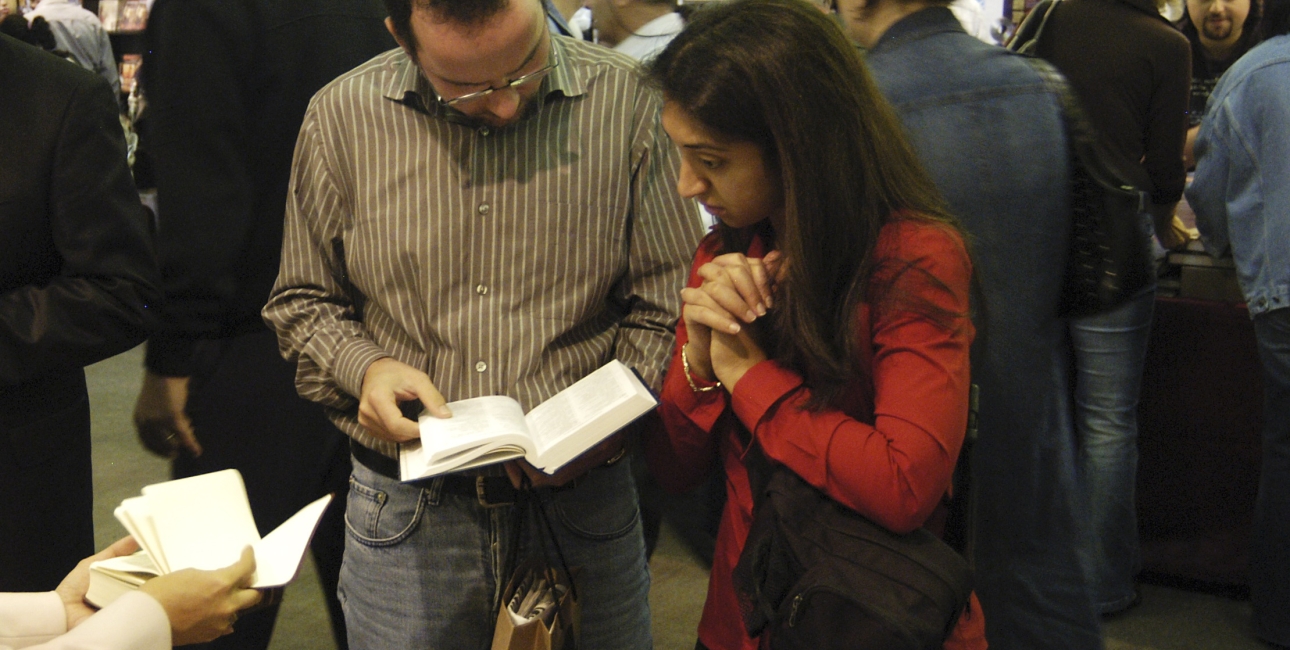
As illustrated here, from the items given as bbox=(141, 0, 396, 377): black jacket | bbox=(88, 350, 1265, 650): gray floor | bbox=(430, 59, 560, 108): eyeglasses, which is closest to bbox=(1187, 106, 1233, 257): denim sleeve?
bbox=(88, 350, 1265, 650): gray floor

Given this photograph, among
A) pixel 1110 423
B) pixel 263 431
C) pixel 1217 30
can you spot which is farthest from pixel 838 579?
pixel 1217 30

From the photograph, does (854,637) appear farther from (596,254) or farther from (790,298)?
(596,254)

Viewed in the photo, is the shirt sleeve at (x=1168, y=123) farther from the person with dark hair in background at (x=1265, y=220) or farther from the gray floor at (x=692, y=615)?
the gray floor at (x=692, y=615)

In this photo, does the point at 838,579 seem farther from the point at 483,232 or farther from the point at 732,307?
the point at 483,232

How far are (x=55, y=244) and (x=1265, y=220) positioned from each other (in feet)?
9.36

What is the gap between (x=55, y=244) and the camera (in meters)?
1.94

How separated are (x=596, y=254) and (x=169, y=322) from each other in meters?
1.00

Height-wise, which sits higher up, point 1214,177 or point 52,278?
point 52,278

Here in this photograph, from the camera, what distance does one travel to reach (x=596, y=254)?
1.59 m

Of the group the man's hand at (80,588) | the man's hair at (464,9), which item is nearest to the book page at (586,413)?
the man's hair at (464,9)

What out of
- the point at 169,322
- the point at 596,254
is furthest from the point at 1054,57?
the point at 169,322

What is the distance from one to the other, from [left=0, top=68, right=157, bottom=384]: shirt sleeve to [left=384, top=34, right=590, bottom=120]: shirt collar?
71 cm

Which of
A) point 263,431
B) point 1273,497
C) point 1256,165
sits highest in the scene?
point 263,431

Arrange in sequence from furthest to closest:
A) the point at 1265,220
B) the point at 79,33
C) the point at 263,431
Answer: the point at 79,33 < the point at 1265,220 < the point at 263,431
